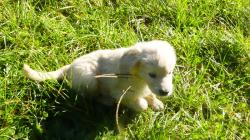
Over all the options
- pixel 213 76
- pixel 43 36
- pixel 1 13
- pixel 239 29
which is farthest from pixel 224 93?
pixel 1 13

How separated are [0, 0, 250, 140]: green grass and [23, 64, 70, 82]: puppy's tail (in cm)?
7

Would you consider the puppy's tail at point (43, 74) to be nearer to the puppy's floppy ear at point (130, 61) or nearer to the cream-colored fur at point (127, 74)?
the cream-colored fur at point (127, 74)

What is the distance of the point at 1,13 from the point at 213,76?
2330 mm

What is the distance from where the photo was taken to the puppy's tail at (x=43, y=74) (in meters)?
4.71

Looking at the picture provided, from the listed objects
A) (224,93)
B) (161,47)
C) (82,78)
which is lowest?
(224,93)

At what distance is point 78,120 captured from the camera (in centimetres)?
479

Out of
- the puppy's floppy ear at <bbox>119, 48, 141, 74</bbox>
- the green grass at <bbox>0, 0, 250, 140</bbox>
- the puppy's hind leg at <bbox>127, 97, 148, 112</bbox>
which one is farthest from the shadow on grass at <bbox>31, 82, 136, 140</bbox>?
the puppy's floppy ear at <bbox>119, 48, 141, 74</bbox>

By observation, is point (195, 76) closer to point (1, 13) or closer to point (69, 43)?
point (69, 43)

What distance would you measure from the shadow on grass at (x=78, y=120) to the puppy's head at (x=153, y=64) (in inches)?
22.2

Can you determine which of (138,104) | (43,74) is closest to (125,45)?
(138,104)

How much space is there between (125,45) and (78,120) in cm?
108

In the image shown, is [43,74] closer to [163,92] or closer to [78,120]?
[78,120]

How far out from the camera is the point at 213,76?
18.3 feet

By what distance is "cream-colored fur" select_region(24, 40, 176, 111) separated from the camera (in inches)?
173
